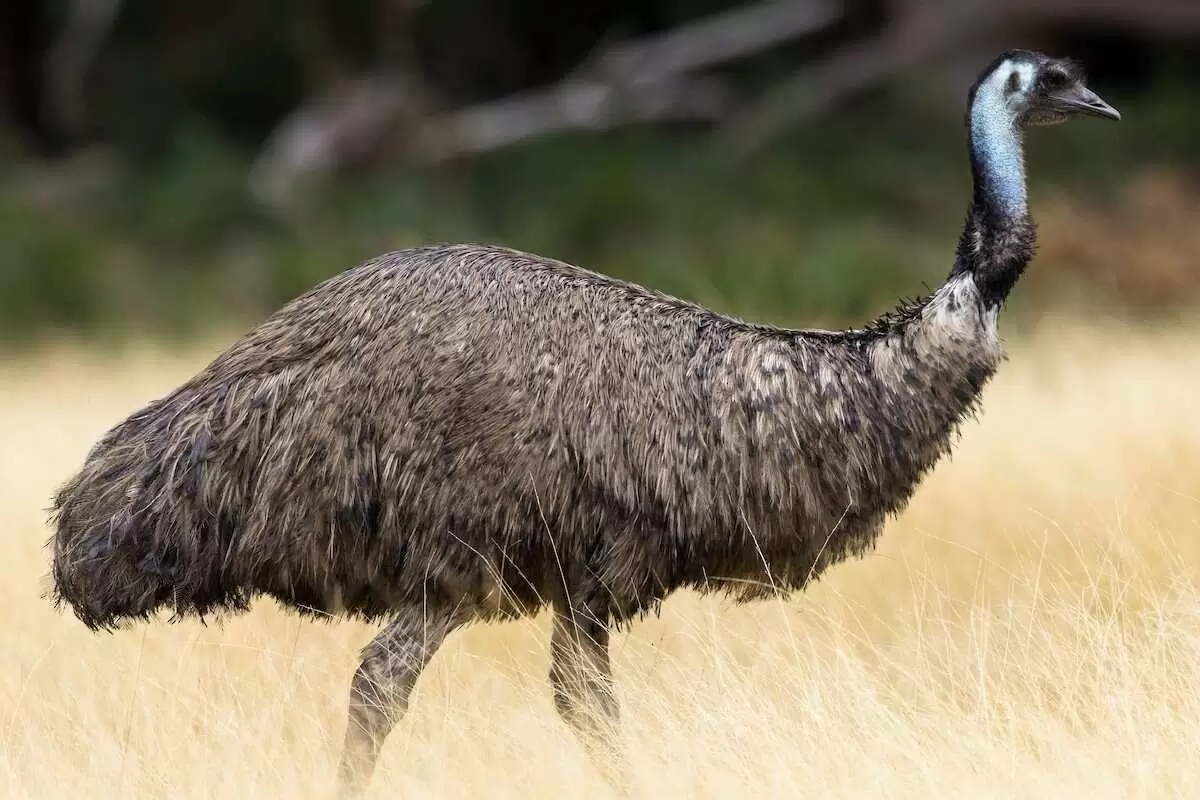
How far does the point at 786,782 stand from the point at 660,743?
0.39 metres

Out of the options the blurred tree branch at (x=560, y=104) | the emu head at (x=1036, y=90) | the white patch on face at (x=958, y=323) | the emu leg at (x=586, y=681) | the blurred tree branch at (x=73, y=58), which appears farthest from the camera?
the blurred tree branch at (x=73, y=58)

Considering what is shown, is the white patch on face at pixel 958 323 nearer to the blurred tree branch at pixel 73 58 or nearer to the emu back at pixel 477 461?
the emu back at pixel 477 461

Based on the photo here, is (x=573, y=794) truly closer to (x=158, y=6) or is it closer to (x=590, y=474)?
(x=590, y=474)

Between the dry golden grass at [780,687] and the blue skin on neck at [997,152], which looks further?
the blue skin on neck at [997,152]

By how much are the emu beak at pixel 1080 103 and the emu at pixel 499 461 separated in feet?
1.70

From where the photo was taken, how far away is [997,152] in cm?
450

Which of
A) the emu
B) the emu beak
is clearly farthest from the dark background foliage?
the emu

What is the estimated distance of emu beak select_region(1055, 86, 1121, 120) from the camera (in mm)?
4727

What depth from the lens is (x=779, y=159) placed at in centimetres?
1586

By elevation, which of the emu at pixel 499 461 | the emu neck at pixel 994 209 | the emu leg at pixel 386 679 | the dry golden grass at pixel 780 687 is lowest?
the dry golden grass at pixel 780 687

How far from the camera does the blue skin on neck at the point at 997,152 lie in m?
4.47

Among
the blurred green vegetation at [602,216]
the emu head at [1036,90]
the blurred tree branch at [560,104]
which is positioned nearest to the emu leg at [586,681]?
the emu head at [1036,90]

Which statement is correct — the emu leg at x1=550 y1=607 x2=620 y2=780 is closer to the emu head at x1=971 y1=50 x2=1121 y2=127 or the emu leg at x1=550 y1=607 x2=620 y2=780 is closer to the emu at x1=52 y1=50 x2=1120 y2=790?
the emu at x1=52 y1=50 x2=1120 y2=790

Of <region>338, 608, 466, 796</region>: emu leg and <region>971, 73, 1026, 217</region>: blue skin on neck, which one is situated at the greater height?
<region>971, 73, 1026, 217</region>: blue skin on neck
